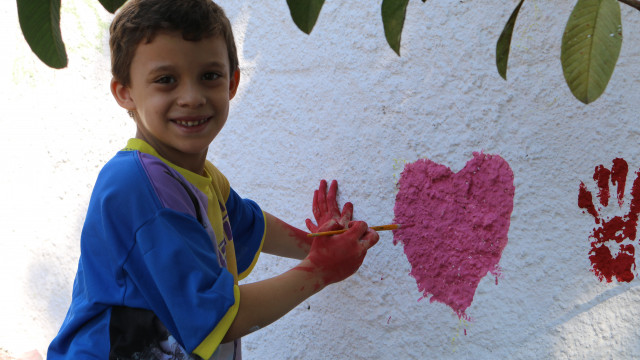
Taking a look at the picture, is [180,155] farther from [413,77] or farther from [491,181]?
[491,181]

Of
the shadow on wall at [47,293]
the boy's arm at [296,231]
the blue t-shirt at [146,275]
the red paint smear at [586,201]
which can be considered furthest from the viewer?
the shadow on wall at [47,293]

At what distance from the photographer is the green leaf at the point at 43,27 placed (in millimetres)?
746

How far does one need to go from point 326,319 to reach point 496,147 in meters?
0.74

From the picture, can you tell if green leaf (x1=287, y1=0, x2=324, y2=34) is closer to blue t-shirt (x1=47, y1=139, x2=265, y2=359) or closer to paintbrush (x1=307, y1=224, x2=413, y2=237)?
blue t-shirt (x1=47, y1=139, x2=265, y2=359)

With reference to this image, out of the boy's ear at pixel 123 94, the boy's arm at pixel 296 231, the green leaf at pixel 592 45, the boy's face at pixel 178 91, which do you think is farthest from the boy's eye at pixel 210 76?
the green leaf at pixel 592 45

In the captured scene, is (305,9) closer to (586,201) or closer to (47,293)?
(586,201)

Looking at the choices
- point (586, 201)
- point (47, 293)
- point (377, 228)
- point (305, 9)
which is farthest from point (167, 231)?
point (47, 293)

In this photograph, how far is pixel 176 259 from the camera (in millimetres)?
1044

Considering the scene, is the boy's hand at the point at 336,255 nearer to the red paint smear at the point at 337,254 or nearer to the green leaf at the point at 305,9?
the red paint smear at the point at 337,254

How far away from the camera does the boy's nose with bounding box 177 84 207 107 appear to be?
117 cm

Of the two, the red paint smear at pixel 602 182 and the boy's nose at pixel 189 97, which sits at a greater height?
the red paint smear at pixel 602 182

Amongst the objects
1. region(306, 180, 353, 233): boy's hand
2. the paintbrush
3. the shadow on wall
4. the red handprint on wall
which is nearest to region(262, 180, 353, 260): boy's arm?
region(306, 180, 353, 233): boy's hand

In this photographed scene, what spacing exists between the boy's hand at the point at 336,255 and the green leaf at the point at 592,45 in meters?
Answer: 0.72

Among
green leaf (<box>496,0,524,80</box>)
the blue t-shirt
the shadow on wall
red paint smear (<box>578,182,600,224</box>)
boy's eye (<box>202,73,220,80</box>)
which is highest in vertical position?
green leaf (<box>496,0,524,80</box>)
